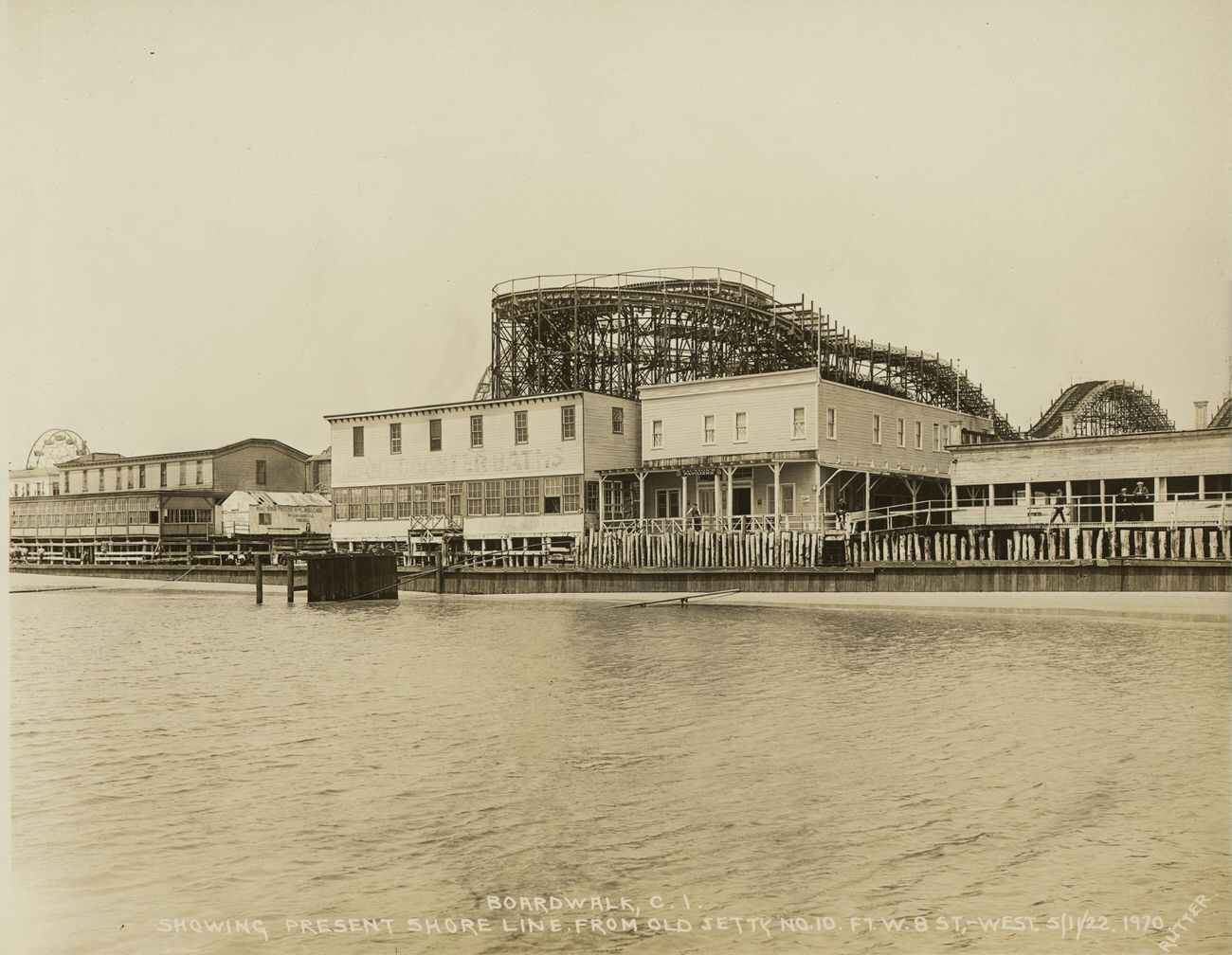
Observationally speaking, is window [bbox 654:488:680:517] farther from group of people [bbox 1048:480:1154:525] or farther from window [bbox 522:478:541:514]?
group of people [bbox 1048:480:1154:525]

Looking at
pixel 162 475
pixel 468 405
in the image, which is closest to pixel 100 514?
pixel 162 475

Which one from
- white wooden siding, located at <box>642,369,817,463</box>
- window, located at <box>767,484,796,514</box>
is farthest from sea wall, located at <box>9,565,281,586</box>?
window, located at <box>767,484,796,514</box>

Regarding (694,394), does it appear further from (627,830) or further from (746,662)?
(627,830)

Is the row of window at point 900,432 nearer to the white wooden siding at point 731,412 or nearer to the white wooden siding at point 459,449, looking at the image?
the white wooden siding at point 731,412

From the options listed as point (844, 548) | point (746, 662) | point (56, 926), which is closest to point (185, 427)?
point (746, 662)

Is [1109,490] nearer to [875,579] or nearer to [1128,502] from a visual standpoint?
[1128,502]
